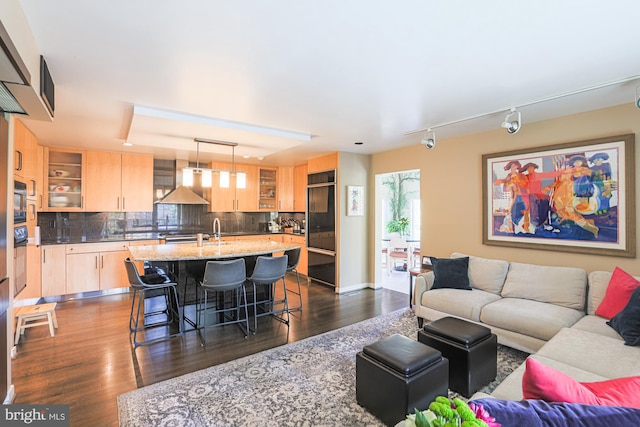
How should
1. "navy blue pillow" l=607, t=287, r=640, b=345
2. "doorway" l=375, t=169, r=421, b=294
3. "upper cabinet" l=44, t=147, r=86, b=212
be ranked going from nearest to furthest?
"navy blue pillow" l=607, t=287, r=640, b=345
"upper cabinet" l=44, t=147, r=86, b=212
"doorway" l=375, t=169, r=421, b=294

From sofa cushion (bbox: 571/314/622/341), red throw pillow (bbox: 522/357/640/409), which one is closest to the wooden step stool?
red throw pillow (bbox: 522/357/640/409)

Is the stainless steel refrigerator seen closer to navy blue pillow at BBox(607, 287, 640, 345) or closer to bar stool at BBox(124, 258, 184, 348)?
bar stool at BBox(124, 258, 184, 348)

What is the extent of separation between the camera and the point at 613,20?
1.76m

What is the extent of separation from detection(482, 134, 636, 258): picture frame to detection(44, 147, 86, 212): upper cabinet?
21.4 feet

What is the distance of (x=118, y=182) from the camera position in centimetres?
557

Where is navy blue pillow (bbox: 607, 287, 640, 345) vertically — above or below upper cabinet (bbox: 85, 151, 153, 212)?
below

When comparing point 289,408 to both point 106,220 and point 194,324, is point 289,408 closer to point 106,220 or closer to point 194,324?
point 194,324

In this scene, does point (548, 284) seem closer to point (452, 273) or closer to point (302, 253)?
point (452, 273)

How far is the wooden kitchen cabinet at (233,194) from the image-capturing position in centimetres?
660

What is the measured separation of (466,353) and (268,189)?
5.78 m

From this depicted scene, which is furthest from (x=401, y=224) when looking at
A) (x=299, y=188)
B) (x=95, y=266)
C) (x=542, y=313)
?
(x=95, y=266)

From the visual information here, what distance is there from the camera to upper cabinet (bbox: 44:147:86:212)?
5.12 metres

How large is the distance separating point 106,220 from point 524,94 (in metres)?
6.77

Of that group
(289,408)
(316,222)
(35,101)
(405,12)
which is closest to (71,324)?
(35,101)
